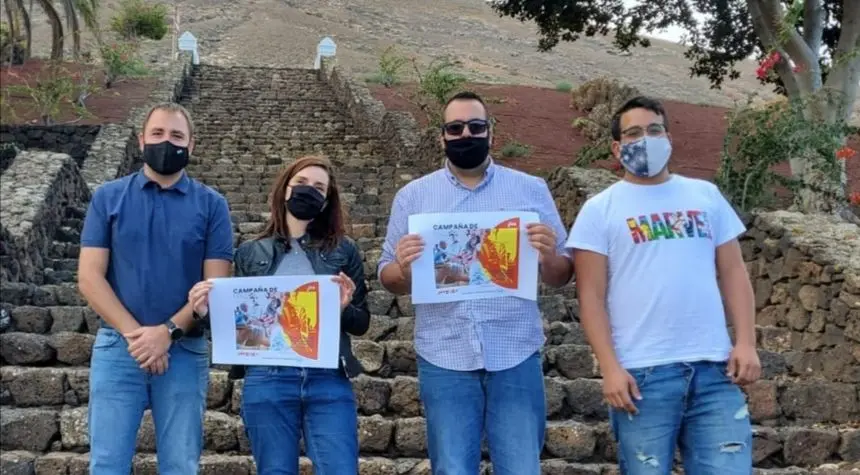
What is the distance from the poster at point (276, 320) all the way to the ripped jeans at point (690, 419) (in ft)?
4.05

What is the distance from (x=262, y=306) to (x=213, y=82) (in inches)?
720

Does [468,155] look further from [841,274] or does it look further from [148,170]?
[841,274]

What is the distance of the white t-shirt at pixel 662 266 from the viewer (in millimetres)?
3375

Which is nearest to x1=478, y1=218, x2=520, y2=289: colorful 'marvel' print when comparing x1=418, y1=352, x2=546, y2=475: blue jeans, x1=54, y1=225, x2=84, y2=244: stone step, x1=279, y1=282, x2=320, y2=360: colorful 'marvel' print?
x1=418, y1=352, x2=546, y2=475: blue jeans

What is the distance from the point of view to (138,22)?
32938 millimetres

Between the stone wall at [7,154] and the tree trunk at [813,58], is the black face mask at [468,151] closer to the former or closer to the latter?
the tree trunk at [813,58]

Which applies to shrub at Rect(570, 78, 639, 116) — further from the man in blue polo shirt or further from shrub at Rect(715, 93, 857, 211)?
the man in blue polo shirt

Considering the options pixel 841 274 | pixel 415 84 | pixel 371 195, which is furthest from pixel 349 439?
pixel 415 84

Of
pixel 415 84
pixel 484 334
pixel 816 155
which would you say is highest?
pixel 415 84

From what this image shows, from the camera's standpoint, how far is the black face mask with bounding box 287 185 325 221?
377 centimetres

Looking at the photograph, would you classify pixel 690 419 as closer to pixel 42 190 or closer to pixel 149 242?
pixel 149 242

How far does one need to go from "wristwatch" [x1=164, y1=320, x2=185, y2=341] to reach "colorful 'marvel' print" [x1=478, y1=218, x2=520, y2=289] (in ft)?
4.14

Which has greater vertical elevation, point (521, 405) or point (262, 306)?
point (262, 306)

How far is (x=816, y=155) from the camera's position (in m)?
10.2
